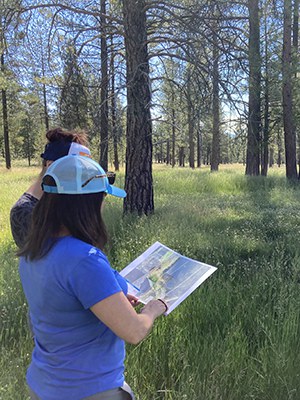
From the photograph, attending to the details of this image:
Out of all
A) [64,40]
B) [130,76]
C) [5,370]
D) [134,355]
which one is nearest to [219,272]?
[134,355]

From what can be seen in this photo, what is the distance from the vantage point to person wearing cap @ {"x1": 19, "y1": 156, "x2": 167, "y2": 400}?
1321 mm

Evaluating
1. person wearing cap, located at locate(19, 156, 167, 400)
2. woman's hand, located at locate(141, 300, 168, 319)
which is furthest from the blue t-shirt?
woman's hand, located at locate(141, 300, 168, 319)

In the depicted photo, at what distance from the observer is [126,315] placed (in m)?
1.34

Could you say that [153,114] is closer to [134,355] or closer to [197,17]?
[197,17]

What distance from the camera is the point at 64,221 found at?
140 cm

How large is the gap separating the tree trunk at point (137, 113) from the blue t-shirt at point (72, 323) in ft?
17.0

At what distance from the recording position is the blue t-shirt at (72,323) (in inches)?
51.3

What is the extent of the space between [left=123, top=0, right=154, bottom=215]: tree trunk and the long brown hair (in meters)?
5.04

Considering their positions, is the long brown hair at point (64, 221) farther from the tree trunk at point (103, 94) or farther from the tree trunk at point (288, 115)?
the tree trunk at point (288, 115)

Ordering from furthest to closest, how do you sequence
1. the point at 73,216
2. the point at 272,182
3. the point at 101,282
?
the point at 272,182 → the point at 73,216 → the point at 101,282

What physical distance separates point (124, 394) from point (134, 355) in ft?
4.23

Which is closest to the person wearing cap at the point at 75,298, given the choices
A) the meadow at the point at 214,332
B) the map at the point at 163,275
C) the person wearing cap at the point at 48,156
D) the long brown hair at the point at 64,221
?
the long brown hair at the point at 64,221

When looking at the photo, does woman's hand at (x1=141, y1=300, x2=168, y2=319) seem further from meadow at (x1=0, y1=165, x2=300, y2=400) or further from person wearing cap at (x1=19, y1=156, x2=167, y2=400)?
meadow at (x1=0, y1=165, x2=300, y2=400)

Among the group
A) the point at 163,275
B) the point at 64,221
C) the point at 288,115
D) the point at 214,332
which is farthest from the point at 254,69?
the point at 288,115
